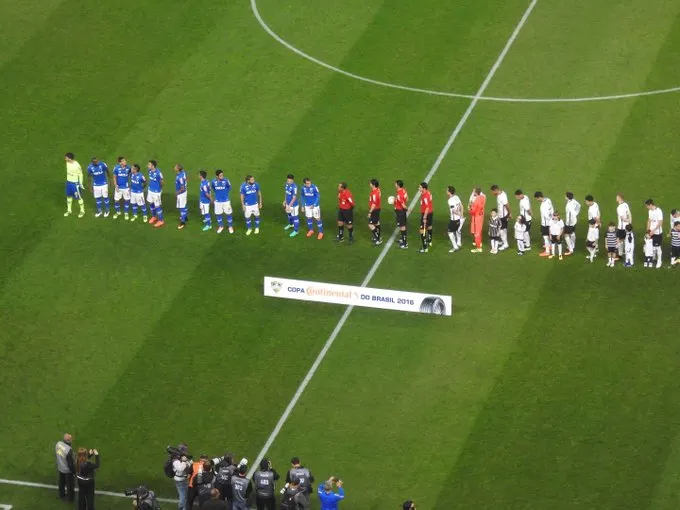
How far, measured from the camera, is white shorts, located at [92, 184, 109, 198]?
1817 inches

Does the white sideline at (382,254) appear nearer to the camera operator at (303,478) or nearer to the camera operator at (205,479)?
the camera operator at (205,479)

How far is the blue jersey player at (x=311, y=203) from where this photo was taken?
4453 centimetres

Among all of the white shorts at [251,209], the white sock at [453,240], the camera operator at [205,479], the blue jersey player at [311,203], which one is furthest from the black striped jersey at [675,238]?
the camera operator at [205,479]

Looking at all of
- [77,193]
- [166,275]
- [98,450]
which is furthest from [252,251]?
[98,450]

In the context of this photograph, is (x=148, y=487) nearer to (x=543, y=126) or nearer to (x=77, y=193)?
(x=77, y=193)

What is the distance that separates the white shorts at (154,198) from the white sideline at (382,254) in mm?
5864

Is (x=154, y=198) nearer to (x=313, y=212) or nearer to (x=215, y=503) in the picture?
(x=313, y=212)

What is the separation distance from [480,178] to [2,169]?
1275 cm

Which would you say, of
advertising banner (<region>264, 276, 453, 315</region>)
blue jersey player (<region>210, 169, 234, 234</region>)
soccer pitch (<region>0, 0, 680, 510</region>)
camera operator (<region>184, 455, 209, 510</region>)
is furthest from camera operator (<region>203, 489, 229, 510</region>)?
blue jersey player (<region>210, 169, 234, 234</region>)

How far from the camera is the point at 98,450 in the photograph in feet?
127

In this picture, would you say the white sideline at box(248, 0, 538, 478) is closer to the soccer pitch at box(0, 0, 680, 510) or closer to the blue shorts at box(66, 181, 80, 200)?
the soccer pitch at box(0, 0, 680, 510)

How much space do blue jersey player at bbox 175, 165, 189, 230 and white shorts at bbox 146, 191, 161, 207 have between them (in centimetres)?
50

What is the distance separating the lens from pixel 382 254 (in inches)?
1747

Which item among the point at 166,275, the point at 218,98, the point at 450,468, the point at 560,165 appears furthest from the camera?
the point at 218,98
